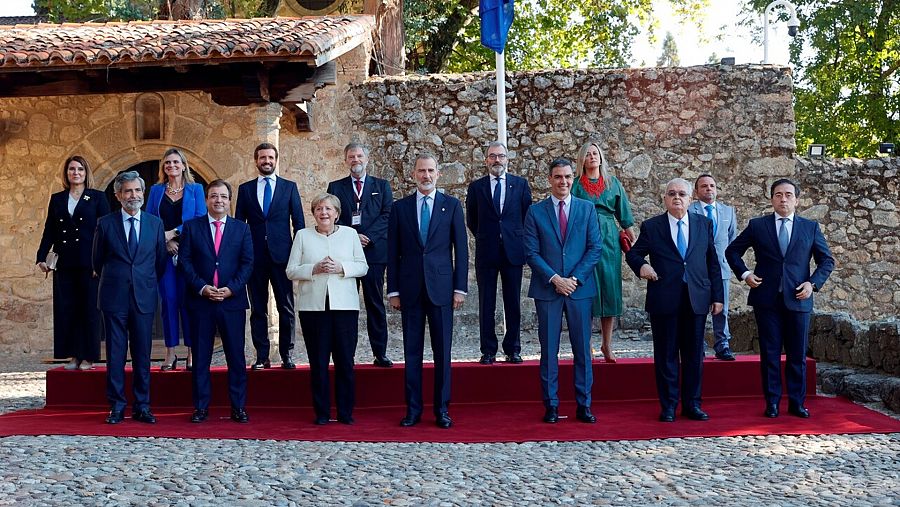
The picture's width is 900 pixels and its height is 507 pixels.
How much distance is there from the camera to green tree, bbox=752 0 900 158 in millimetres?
18250

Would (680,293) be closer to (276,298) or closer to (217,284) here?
(276,298)

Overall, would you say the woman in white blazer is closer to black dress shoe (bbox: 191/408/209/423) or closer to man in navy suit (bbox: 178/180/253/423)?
man in navy suit (bbox: 178/180/253/423)

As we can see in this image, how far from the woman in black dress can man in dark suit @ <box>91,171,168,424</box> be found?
87 cm

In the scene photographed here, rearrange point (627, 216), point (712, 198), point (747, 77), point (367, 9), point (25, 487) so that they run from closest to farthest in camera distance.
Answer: point (25, 487)
point (627, 216)
point (712, 198)
point (747, 77)
point (367, 9)

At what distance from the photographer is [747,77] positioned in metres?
11.7

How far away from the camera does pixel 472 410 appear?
6.58m

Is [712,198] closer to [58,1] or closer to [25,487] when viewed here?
[25,487]

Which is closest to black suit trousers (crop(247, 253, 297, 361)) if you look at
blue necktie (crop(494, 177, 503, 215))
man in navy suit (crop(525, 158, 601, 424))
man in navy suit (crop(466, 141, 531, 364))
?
man in navy suit (crop(466, 141, 531, 364))

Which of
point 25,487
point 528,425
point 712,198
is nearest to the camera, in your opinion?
point 25,487

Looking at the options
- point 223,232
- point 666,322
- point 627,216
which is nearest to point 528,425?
point 666,322

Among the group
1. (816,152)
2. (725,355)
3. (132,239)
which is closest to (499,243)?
(725,355)

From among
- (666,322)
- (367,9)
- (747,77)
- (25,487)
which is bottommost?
(25,487)

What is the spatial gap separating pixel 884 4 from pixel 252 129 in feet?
41.9

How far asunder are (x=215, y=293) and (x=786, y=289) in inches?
135
